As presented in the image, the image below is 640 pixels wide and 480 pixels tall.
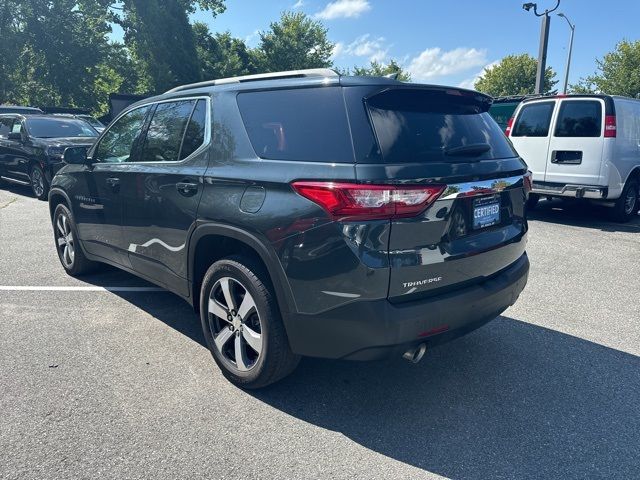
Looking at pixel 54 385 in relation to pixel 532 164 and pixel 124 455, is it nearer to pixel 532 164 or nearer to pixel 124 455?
pixel 124 455

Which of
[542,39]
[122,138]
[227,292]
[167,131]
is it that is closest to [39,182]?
[122,138]

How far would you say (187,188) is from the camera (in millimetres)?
3395

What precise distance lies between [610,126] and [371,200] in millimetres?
7131

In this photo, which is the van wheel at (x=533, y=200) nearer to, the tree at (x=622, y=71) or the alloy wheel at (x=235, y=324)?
the alloy wheel at (x=235, y=324)

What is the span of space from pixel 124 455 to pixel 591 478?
2271mm

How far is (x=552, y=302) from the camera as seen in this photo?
479cm

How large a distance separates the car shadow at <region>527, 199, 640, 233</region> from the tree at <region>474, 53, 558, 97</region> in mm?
47303

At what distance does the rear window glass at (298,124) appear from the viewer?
8.72ft

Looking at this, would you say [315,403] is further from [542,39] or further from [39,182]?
[542,39]

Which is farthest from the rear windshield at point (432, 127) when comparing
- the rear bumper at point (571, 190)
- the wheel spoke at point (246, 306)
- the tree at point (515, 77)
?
the tree at point (515, 77)

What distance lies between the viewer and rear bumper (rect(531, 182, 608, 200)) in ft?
26.5

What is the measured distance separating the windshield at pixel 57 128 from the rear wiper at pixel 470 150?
1021 cm

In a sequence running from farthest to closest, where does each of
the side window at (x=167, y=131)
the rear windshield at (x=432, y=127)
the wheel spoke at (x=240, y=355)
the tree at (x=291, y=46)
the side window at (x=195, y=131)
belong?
the tree at (x=291, y=46) < the side window at (x=167, y=131) < the side window at (x=195, y=131) < the wheel spoke at (x=240, y=355) < the rear windshield at (x=432, y=127)

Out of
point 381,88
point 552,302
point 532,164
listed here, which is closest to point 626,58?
point 532,164
